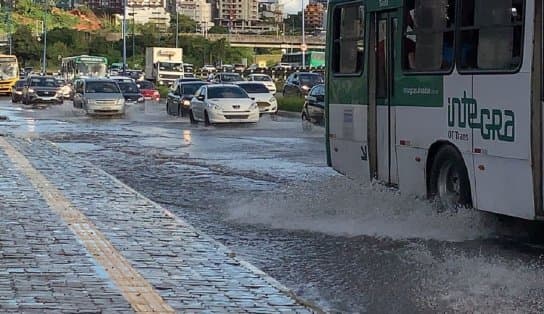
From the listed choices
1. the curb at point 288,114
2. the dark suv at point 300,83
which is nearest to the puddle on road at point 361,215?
the curb at point 288,114

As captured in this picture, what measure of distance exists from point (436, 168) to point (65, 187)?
20.7ft

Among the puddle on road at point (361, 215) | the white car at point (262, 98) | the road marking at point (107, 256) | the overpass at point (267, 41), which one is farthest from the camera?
the overpass at point (267, 41)

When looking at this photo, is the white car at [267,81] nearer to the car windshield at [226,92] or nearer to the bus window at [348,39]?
the car windshield at [226,92]

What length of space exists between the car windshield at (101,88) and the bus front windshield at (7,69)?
92.5 feet

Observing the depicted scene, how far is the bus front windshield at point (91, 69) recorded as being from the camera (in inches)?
3157

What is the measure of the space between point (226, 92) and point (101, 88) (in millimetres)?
10055

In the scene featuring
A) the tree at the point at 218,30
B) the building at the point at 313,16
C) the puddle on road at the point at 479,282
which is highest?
the building at the point at 313,16

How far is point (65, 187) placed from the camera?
623 inches

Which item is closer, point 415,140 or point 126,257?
point 126,257

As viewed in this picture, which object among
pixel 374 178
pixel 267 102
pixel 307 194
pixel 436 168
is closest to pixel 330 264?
pixel 436 168

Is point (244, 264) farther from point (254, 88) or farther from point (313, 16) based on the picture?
point (313, 16)

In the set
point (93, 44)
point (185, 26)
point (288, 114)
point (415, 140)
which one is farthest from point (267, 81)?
point (185, 26)

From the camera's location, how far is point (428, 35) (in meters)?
11.7

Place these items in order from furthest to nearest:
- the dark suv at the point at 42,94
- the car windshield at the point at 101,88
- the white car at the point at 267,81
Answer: the white car at the point at 267,81 → the dark suv at the point at 42,94 → the car windshield at the point at 101,88
